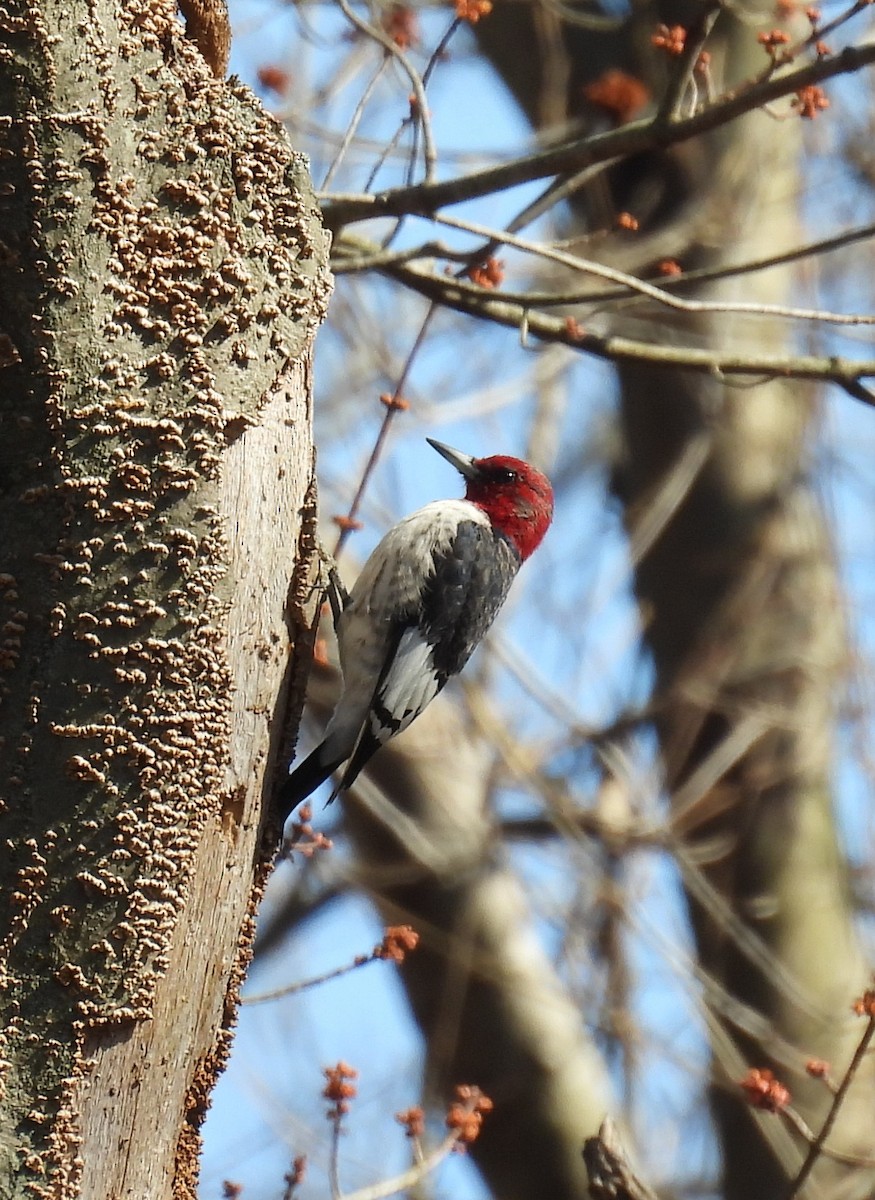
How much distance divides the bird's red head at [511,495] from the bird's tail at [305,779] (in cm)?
126

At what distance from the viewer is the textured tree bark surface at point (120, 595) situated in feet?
8.20

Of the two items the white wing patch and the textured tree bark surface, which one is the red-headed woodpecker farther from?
the textured tree bark surface

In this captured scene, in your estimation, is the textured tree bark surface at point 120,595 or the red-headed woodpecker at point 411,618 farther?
the red-headed woodpecker at point 411,618

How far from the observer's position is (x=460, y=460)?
17.1 ft

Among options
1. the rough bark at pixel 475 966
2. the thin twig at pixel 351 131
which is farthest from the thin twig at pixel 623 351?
the rough bark at pixel 475 966

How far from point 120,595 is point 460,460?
2.74 meters

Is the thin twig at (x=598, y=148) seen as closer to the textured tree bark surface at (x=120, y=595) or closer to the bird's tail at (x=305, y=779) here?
the textured tree bark surface at (x=120, y=595)

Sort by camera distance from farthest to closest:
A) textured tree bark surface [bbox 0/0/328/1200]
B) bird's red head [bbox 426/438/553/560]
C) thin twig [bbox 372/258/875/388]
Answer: bird's red head [bbox 426/438/553/560] → thin twig [bbox 372/258/875/388] → textured tree bark surface [bbox 0/0/328/1200]

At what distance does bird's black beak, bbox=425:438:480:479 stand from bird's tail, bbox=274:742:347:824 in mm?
1412

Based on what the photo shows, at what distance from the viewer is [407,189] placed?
364cm

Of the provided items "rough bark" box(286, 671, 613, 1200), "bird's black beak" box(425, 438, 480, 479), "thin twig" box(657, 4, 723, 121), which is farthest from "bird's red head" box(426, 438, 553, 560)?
"rough bark" box(286, 671, 613, 1200)

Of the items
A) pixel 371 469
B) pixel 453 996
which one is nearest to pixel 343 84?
pixel 371 469

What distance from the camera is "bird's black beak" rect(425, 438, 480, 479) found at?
17.1 ft

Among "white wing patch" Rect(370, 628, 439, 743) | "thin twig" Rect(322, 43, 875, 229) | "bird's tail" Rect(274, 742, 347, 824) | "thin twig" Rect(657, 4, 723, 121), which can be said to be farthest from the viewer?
"white wing patch" Rect(370, 628, 439, 743)
